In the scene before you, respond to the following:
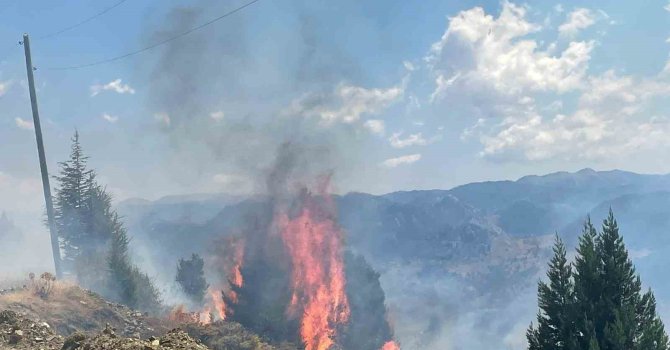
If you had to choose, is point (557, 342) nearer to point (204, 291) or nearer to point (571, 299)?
point (571, 299)

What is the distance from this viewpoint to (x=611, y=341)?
16875mm

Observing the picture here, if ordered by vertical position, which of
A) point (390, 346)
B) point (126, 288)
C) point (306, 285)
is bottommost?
point (390, 346)

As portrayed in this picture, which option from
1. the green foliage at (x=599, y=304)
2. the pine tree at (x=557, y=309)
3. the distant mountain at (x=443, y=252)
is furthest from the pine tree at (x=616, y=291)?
the distant mountain at (x=443, y=252)

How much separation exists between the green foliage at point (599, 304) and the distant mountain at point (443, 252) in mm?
63560

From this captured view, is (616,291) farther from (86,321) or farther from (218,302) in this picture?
(218,302)

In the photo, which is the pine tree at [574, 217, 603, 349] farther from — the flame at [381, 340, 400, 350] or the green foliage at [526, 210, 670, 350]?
the flame at [381, 340, 400, 350]

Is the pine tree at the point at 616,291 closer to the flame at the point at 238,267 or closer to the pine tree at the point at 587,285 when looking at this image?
the pine tree at the point at 587,285

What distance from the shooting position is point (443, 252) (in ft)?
534

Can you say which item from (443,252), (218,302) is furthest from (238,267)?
(443,252)

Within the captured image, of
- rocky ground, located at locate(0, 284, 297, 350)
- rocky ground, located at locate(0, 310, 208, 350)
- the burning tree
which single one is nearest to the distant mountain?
the burning tree

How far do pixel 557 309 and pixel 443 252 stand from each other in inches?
5827

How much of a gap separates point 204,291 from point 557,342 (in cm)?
3851

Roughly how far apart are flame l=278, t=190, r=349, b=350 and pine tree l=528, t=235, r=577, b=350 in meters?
23.5

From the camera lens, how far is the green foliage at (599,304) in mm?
16938
